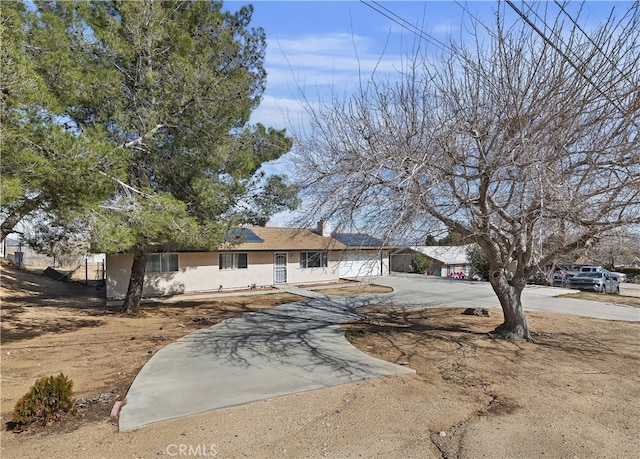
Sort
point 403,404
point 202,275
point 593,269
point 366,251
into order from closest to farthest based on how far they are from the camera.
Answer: point 403,404 < point 366,251 < point 202,275 < point 593,269

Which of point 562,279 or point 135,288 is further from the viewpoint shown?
point 562,279

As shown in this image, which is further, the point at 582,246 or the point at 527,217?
the point at 582,246

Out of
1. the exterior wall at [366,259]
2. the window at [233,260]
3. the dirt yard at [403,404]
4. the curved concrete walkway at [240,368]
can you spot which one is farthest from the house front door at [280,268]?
the exterior wall at [366,259]

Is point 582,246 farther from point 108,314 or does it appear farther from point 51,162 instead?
point 108,314

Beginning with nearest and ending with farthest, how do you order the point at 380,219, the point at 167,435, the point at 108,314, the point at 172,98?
the point at 167,435
the point at 380,219
the point at 172,98
the point at 108,314

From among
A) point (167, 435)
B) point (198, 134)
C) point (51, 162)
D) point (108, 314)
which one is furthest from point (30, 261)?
point (167, 435)

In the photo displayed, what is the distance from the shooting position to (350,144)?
7945 mm

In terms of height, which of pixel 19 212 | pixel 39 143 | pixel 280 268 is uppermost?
pixel 39 143

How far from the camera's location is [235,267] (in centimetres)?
2266

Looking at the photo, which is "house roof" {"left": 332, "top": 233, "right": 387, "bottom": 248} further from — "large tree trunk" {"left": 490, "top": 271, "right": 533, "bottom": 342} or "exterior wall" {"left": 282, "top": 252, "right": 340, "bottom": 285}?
"exterior wall" {"left": 282, "top": 252, "right": 340, "bottom": 285}

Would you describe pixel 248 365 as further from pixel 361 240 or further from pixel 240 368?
pixel 361 240

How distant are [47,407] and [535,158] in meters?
7.52

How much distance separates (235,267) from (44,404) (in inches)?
696

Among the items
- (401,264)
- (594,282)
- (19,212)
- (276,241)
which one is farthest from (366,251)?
(401,264)
